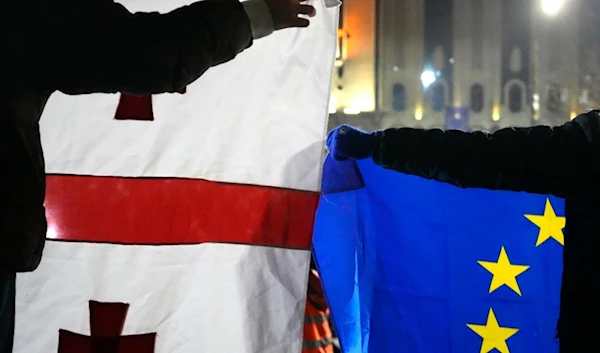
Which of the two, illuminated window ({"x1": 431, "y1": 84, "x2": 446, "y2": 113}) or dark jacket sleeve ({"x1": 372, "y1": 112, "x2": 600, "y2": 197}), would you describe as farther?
illuminated window ({"x1": 431, "y1": 84, "x2": 446, "y2": 113})

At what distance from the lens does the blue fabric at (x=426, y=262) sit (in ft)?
3.05

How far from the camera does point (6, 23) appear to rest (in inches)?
24.5

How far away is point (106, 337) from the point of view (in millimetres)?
935

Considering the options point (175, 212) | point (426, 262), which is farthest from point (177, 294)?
point (426, 262)

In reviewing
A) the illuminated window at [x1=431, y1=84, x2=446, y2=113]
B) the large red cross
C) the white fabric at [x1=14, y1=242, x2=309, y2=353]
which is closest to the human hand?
the white fabric at [x1=14, y1=242, x2=309, y2=353]

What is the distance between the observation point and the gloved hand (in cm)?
94

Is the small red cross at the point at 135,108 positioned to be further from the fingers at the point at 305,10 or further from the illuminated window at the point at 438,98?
the illuminated window at the point at 438,98

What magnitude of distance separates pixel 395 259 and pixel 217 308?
286 millimetres

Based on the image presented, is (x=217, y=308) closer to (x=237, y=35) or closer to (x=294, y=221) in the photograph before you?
(x=294, y=221)

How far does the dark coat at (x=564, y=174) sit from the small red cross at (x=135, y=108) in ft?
1.41


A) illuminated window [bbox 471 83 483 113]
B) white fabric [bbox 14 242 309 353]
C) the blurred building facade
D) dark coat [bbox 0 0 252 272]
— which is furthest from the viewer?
illuminated window [bbox 471 83 483 113]

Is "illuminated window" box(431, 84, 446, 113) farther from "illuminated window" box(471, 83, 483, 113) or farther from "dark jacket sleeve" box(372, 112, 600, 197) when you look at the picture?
"dark jacket sleeve" box(372, 112, 600, 197)

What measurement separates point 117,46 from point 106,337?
49 centimetres

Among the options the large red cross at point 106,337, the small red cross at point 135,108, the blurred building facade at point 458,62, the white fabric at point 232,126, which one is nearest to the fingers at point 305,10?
the white fabric at point 232,126
